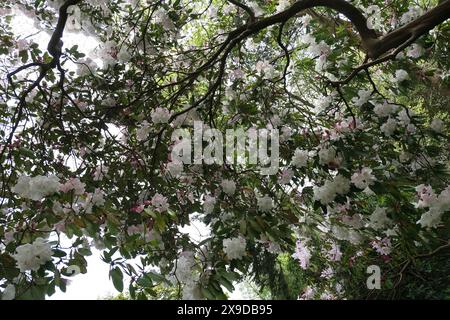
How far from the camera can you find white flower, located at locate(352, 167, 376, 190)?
1.83m

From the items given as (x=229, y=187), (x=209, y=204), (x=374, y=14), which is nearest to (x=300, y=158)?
(x=229, y=187)

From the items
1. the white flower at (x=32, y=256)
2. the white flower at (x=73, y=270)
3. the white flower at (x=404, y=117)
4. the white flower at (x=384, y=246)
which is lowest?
the white flower at (x=73, y=270)

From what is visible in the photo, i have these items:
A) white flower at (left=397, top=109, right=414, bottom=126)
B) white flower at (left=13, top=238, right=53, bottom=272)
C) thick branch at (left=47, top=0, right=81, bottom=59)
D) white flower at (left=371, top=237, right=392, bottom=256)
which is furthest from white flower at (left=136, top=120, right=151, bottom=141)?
white flower at (left=371, top=237, right=392, bottom=256)

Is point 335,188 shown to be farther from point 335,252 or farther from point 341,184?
point 335,252

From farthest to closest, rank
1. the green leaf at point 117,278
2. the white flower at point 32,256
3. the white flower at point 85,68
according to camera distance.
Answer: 1. the white flower at point 85,68
2. the green leaf at point 117,278
3. the white flower at point 32,256

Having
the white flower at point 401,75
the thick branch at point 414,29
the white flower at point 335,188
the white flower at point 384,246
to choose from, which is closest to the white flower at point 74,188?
the white flower at point 335,188

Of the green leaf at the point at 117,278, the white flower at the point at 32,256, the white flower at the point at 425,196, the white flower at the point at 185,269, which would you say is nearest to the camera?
the white flower at the point at 32,256

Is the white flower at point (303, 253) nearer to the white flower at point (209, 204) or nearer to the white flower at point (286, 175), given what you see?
the white flower at point (286, 175)

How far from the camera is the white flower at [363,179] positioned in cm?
183

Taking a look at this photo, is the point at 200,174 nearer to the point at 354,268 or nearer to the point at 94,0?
the point at 94,0

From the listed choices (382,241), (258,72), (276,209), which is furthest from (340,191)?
(258,72)

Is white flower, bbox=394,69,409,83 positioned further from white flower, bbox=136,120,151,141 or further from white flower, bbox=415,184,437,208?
white flower, bbox=136,120,151,141

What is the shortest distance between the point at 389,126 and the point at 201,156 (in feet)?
3.18

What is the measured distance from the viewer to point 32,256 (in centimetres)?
126
